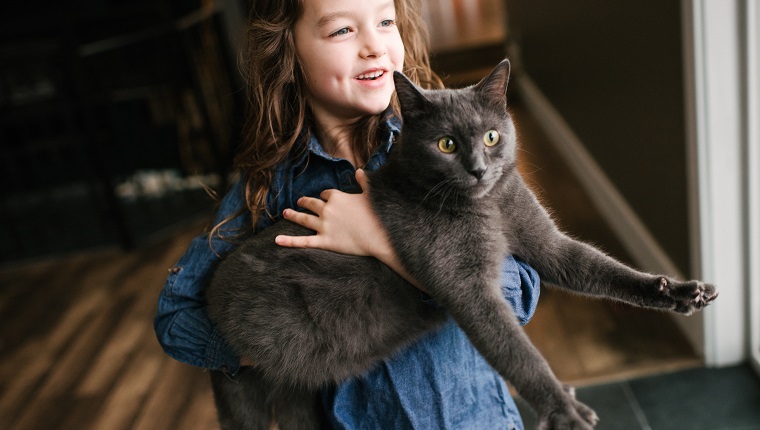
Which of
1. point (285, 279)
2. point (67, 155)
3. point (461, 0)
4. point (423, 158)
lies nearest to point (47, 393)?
point (285, 279)

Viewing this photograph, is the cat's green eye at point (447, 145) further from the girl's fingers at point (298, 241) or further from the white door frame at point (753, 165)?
the white door frame at point (753, 165)

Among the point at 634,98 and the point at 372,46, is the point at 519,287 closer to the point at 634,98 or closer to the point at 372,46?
the point at 372,46

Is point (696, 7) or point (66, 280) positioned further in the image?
point (66, 280)

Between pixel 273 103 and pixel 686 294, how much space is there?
0.70m

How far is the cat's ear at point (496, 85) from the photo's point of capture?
0.94m

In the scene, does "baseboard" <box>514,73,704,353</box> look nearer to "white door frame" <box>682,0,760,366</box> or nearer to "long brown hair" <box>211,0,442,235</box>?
"white door frame" <box>682,0,760,366</box>

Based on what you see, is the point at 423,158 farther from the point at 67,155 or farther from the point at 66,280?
the point at 67,155

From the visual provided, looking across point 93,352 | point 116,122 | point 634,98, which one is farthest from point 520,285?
point 116,122

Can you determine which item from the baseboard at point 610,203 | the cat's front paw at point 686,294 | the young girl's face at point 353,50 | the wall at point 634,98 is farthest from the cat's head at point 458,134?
the baseboard at point 610,203

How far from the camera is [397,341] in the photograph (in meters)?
1.00

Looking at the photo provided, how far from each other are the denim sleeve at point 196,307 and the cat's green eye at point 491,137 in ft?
1.46

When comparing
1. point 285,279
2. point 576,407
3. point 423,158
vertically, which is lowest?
point 576,407

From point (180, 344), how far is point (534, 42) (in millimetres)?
4132

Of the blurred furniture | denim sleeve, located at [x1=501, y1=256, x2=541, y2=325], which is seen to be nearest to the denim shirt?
denim sleeve, located at [x1=501, y1=256, x2=541, y2=325]
